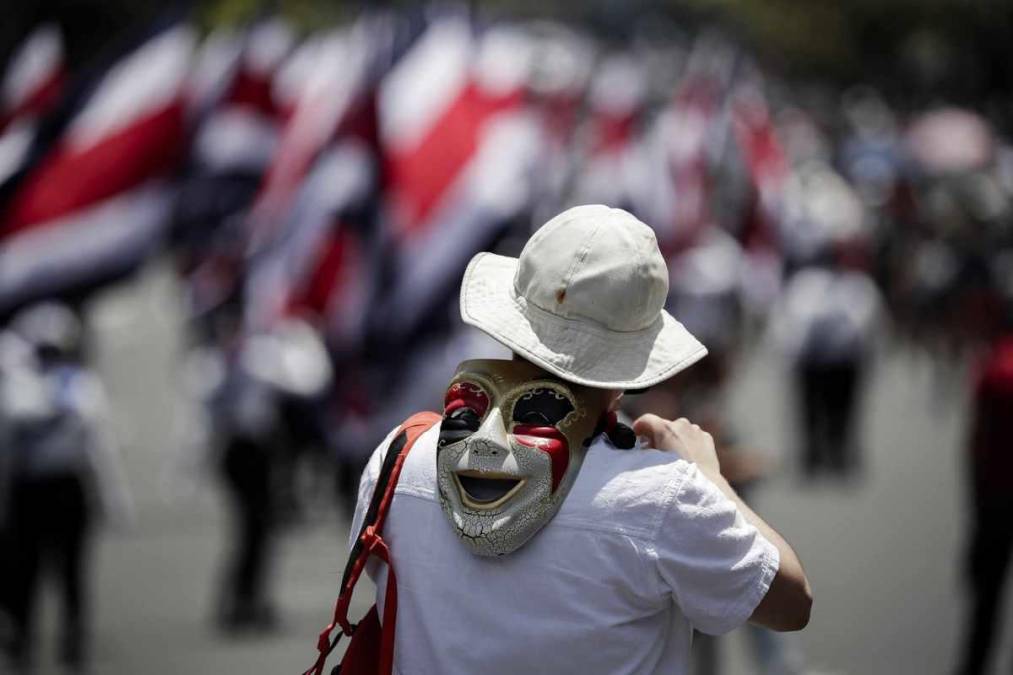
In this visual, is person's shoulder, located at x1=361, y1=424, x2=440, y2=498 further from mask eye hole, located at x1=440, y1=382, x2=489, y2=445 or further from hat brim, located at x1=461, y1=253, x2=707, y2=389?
hat brim, located at x1=461, y1=253, x2=707, y2=389

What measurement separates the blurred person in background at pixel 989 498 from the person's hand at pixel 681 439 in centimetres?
443

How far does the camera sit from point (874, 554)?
427 inches

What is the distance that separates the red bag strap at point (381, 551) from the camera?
109 inches

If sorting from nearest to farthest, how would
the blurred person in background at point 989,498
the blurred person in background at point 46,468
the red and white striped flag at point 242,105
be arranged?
the blurred person in background at point 989,498 → the blurred person in background at point 46,468 → the red and white striped flag at point 242,105

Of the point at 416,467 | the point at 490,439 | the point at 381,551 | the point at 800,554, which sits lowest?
the point at 800,554

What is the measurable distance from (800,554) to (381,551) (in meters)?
8.18

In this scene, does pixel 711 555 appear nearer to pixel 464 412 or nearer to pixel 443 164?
pixel 464 412

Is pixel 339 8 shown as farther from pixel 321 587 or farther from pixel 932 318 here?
pixel 321 587

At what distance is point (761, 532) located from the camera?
2676mm

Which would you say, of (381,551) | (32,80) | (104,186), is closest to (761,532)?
(381,551)

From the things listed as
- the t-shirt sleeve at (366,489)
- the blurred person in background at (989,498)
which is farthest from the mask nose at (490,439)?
the blurred person in background at (989,498)

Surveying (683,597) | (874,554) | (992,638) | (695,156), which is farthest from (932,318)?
(683,597)

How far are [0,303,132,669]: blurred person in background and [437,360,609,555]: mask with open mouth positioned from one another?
5952mm

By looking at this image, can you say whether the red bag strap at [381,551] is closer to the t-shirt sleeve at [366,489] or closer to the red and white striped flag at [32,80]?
the t-shirt sleeve at [366,489]
